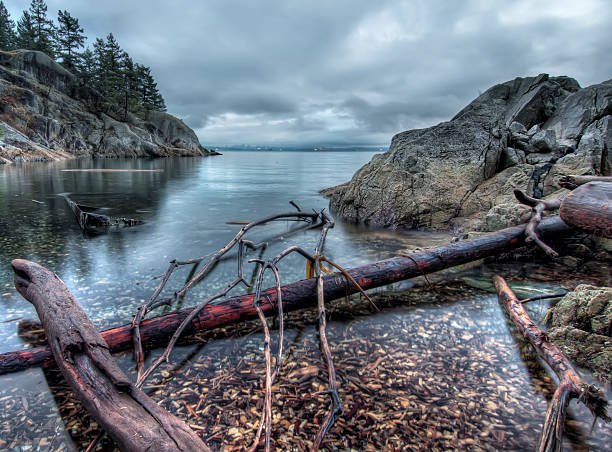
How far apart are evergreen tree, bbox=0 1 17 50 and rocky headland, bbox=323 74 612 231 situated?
9736 cm

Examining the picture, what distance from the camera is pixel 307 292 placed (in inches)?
169

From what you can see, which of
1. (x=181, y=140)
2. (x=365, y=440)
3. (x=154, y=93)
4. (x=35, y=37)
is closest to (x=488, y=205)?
(x=365, y=440)

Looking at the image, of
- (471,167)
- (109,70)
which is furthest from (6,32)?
(471,167)

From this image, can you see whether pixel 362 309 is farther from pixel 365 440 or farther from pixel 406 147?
pixel 406 147

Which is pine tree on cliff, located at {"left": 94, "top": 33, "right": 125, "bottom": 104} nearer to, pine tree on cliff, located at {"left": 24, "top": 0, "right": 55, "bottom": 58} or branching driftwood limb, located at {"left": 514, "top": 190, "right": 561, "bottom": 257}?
pine tree on cliff, located at {"left": 24, "top": 0, "right": 55, "bottom": 58}

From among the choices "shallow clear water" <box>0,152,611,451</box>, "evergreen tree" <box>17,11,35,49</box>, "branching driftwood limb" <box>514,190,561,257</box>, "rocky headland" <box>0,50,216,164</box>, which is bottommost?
"shallow clear water" <box>0,152,611,451</box>

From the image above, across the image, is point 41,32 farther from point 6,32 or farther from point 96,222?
point 96,222

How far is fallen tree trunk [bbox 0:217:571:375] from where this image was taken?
327 cm

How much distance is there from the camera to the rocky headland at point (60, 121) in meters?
42.9

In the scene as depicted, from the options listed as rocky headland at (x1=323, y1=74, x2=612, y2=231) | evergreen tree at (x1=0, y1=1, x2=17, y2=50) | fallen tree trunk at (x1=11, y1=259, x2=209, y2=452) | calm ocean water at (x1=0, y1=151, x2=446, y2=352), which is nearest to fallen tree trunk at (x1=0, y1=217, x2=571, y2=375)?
fallen tree trunk at (x1=11, y1=259, x2=209, y2=452)

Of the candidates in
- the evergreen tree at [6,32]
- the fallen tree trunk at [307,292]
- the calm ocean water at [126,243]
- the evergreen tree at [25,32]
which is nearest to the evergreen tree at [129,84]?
the evergreen tree at [25,32]

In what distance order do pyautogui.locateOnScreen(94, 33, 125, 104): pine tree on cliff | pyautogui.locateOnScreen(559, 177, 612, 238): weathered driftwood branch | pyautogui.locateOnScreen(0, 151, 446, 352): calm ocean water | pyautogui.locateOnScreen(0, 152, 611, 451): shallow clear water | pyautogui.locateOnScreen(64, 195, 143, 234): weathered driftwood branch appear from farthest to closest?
pyautogui.locateOnScreen(94, 33, 125, 104): pine tree on cliff → pyautogui.locateOnScreen(64, 195, 143, 234): weathered driftwood branch → pyautogui.locateOnScreen(0, 151, 446, 352): calm ocean water → pyautogui.locateOnScreen(559, 177, 612, 238): weathered driftwood branch → pyautogui.locateOnScreen(0, 152, 611, 451): shallow clear water

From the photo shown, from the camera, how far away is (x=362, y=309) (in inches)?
181

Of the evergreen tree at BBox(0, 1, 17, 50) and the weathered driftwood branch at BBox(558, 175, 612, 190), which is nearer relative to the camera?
the weathered driftwood branch at BBox(558, 175, 612, 190)
